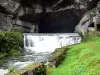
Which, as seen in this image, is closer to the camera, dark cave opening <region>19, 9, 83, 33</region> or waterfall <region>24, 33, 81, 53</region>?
waterfall <region>24, 33, 81, 53</region>

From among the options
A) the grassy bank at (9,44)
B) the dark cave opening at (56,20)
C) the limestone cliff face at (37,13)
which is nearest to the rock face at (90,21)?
the limestone cliff face at (37,13)

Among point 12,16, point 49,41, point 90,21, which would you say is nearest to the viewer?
point 49,41

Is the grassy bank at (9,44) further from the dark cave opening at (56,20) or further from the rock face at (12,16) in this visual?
the dark cave opening at (56,20)

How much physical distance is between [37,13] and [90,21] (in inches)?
337

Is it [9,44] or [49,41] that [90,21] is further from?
[9,44]

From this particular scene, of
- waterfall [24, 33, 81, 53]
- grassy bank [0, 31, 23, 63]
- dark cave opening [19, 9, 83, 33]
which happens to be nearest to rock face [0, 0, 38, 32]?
dark cave opening [19, 9, 83, 33]

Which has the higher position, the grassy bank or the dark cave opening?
the dark cave opening

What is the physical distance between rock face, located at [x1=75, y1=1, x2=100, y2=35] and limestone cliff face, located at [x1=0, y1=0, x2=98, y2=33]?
3.51ft

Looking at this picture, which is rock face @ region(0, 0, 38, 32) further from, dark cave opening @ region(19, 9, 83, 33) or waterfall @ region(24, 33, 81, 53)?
waterfall @ region(24, 33, 81, 53)

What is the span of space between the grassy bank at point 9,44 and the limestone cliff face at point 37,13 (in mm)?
6348

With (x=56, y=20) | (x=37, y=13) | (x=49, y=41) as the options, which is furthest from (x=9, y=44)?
(x=56, y=20)

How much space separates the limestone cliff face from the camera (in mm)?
→ 30469

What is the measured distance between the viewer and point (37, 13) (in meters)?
33.5

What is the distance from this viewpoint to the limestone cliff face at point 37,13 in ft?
100.0
